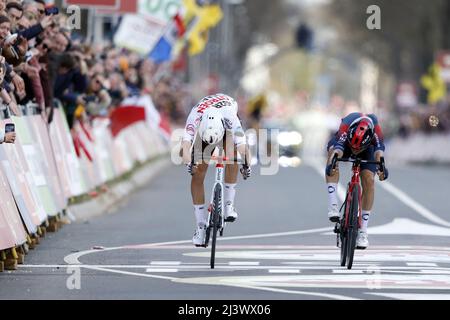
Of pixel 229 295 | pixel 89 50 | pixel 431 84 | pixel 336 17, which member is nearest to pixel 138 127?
pixel 89 50

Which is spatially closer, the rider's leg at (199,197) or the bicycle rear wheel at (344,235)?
the bicycle rear wheel at (344,235)

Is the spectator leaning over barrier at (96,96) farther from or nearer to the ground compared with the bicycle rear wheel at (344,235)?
farther from the ground

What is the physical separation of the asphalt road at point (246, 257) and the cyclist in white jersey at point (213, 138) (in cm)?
72

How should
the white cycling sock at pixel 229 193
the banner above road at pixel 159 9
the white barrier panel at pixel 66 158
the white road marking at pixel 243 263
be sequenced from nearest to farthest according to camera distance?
1. the white road marking at pixel 243 263
2. the white cycling sock at pixel 229 193
3. the white barrier panel at pixel 66 158
4. the banner above road at pixel 159 9

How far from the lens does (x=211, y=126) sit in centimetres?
1457

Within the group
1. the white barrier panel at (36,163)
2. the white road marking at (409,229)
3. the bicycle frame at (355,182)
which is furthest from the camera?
the white road marking at (409,229)

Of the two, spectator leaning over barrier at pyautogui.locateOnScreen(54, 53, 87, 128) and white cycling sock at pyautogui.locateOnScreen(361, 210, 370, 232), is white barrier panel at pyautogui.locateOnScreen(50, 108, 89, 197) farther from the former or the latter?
white cycling sock at pyautogui.locateOnScreen(361, 210, 370, 232)

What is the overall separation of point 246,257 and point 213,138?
68.0 inches

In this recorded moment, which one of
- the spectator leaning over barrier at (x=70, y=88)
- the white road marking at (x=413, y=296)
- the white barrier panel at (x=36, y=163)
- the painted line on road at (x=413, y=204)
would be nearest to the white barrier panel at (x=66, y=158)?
the spectator leaning over barrier at (x=70, y=88)

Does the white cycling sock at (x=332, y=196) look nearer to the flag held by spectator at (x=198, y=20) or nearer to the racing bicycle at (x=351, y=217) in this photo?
the racing bicycle at (x=351, y=217)

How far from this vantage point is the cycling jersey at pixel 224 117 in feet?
48.4

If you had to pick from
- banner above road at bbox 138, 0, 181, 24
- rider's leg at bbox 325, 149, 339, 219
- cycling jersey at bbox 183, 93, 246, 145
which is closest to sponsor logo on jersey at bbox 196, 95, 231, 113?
cycling jersey at bbox 183, 93, 246, 145

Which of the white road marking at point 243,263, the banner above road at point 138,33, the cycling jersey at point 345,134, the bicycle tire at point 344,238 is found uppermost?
the cycling jersey at point 345,134

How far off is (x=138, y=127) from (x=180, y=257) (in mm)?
19911
